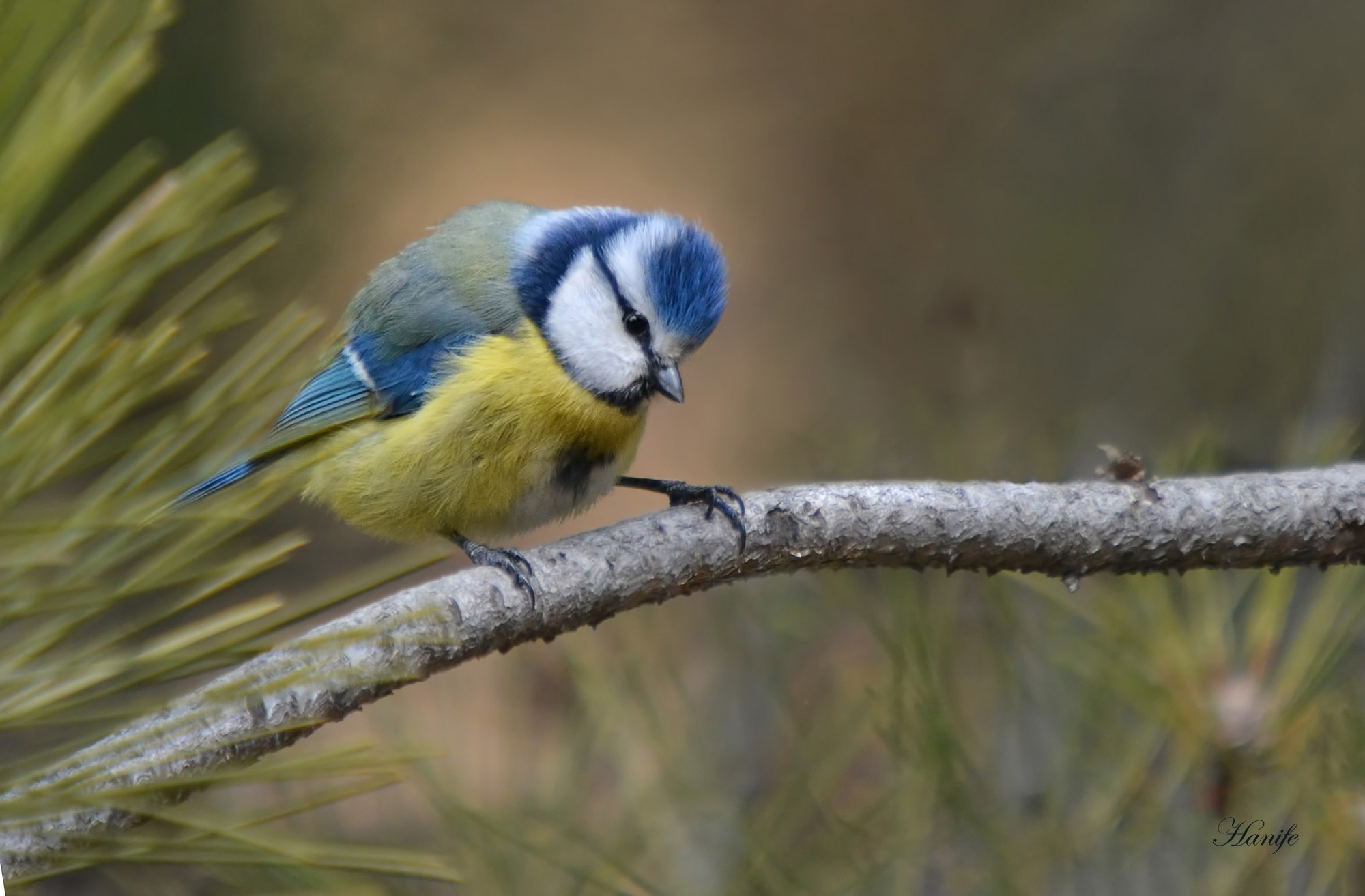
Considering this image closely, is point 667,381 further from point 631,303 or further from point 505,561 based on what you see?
point 505,561

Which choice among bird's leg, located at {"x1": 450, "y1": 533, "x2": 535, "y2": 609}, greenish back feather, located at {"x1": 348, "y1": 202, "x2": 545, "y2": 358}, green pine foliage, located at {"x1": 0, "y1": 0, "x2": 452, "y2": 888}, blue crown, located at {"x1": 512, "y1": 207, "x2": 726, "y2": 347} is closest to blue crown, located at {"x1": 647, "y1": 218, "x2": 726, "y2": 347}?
blue crown, located at {"x1": 512, "y1": 207, "x2": 726, "y2": 347}

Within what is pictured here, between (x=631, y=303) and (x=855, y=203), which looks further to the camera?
(x=855, y=203)

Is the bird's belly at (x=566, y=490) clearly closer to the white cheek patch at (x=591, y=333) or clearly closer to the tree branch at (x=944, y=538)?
the white cheek patch at (x=591, y=333)

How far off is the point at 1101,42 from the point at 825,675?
113 cm

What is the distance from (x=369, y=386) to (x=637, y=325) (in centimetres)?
26

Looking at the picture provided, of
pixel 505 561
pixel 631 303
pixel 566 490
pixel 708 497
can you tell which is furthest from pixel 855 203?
pixel 505 561

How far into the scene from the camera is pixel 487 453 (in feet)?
3.36

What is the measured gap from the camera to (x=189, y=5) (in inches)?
44.4

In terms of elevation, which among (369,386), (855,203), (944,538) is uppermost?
(855,203)

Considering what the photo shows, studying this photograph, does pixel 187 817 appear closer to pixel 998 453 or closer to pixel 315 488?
pixel 315 488

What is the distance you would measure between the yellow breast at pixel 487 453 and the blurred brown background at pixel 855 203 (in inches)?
5.5

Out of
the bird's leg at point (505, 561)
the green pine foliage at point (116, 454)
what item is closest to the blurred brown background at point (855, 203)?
the bird's leg at point (505, 561)

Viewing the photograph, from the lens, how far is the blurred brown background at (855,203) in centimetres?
109

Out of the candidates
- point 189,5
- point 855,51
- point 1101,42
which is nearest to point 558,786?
point 189,5
